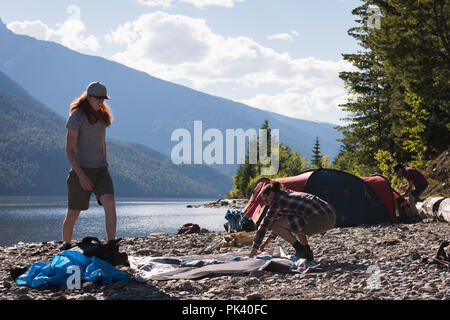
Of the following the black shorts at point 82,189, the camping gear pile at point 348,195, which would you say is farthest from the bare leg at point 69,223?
the camping gear pile at point 348,195

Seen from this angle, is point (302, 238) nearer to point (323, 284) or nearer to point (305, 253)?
point (305, 253)

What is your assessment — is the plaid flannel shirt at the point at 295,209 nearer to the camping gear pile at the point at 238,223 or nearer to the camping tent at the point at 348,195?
the camping tent at the point at 348,195

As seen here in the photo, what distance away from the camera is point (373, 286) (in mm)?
5523

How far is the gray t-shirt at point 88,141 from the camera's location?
656 cm

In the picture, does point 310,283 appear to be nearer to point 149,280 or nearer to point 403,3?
point 149,280

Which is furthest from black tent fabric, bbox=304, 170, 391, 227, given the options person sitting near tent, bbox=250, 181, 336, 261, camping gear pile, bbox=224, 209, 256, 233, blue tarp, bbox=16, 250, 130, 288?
blue tarp, bbox=16, 250, 130, 288

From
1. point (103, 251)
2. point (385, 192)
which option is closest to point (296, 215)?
point (103, 251)

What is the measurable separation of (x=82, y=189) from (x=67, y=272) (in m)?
1.32

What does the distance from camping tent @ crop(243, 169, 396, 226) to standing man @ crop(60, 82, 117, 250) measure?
25.1ft

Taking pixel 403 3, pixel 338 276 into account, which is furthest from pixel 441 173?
pixel 338 276

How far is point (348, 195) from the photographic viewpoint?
13.9 metres

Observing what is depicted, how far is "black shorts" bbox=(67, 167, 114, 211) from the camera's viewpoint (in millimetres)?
6579

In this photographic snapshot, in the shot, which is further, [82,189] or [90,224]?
[90,224]
